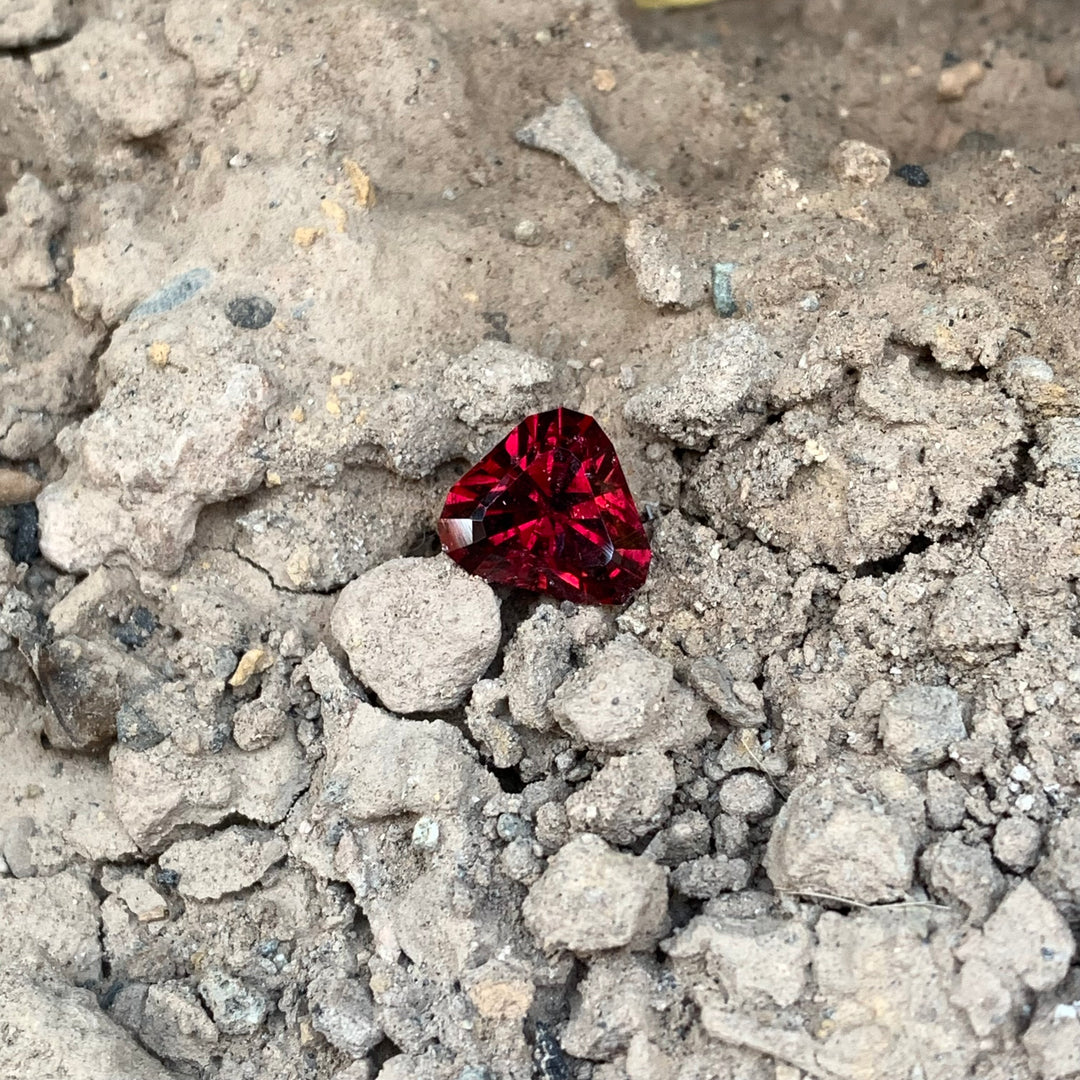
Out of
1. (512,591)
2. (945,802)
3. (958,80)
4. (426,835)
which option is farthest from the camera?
(958,80)

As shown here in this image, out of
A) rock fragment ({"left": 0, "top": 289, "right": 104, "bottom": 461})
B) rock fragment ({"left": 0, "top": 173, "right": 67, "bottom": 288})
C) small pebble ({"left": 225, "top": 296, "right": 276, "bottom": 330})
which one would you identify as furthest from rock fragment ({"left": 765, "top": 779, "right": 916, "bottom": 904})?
rock fragment ({"left": 0, "top": 173, "right": 67, "bottom": 288})

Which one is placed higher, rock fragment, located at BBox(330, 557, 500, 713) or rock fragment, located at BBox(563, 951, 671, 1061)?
rock fragment, located at BBox(330, 557, 500, 713)

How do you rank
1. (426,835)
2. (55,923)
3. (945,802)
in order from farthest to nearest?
(55,923) → (426,835) → (945,802)

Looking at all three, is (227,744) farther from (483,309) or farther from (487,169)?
(487,169)

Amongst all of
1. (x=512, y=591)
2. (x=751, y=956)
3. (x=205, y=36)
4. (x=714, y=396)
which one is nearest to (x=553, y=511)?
(x=512, y=591)

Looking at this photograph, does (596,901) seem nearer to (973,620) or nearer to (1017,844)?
(1017,844)

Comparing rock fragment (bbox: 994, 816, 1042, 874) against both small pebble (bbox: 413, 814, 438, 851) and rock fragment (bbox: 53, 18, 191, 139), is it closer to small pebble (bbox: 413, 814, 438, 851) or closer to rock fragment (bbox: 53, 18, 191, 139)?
small pebble (bbox: 413, 814, 438, 851)

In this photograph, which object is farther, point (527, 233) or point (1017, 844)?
point (527, 233)

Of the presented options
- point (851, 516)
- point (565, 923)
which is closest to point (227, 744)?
point (565, 923)
